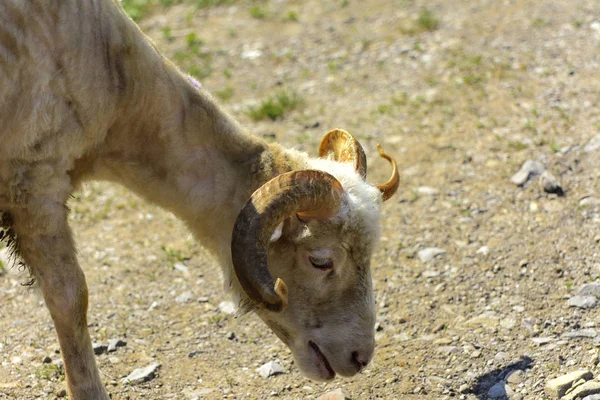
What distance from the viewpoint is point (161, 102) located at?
514 centimetres

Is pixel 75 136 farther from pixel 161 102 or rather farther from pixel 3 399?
pixel 3 399

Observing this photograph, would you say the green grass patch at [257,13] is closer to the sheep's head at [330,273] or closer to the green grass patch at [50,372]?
the sheep's head at [330,273]

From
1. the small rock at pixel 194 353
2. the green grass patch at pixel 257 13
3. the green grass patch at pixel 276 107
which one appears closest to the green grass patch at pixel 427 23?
the green grass patch at pixel 276 107

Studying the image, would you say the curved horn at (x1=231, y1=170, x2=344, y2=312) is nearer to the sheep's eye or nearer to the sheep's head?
the sheep's head

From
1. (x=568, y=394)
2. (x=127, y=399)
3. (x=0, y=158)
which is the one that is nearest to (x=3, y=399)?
(x=127, y=399)

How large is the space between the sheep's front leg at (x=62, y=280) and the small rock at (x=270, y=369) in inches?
43.8

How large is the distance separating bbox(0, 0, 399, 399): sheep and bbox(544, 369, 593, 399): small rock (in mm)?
1088

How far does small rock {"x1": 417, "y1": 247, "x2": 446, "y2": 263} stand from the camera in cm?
672

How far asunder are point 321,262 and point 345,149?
2.97 ft

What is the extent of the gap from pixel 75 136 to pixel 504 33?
6968 millimetres

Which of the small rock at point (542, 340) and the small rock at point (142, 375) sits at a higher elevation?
the small rock at point (542, 340)

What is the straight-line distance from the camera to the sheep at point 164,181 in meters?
4.60

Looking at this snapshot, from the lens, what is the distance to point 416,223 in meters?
7.25

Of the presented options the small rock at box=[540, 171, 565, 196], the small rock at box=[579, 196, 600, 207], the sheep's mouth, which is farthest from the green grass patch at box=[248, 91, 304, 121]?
the sheep's mouth
